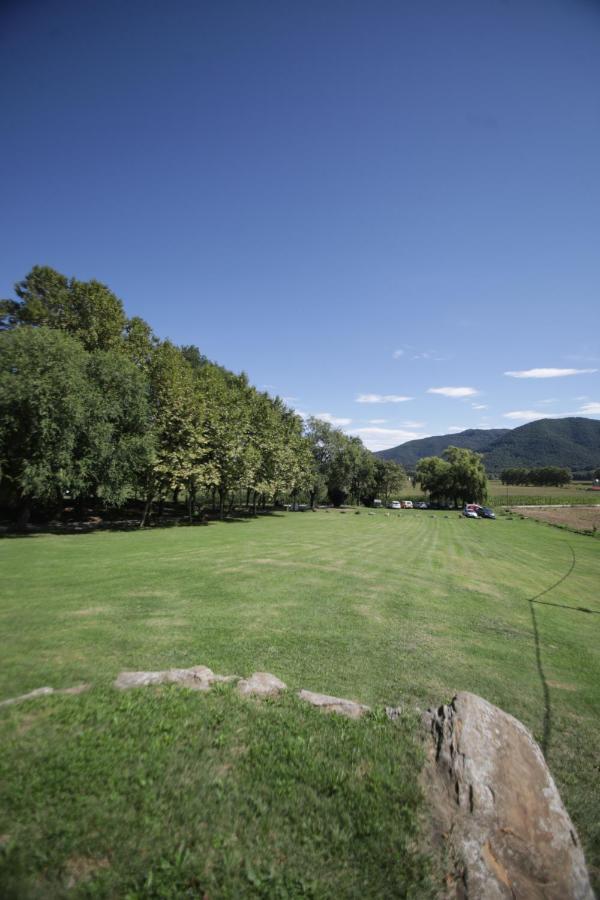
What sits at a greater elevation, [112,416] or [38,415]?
[112,416]

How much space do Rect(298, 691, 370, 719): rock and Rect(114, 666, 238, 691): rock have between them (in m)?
1.39

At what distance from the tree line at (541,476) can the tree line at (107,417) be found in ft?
479

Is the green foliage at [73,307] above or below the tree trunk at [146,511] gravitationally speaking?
above

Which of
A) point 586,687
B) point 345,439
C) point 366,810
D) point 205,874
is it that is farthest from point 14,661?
point 345,439

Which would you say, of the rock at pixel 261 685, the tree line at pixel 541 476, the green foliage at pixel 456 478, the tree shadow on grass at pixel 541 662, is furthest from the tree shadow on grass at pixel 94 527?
the tree line at pixel 541 476

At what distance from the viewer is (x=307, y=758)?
4.88 m

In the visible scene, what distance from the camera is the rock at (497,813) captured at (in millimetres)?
3742

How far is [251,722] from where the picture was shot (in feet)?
18.0

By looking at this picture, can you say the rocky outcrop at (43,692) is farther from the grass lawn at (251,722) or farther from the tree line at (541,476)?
the tree line at (541,476)

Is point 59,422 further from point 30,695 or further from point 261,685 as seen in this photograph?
point 261,685

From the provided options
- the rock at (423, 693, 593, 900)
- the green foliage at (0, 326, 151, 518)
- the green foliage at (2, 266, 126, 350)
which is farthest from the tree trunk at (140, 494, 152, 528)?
the rock at (423, 693, 593, 900)

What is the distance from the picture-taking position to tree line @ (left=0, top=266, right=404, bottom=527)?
24.2 metres

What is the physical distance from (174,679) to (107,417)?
86.7 feet

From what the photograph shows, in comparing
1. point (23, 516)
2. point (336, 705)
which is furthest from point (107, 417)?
point (336, 705)
